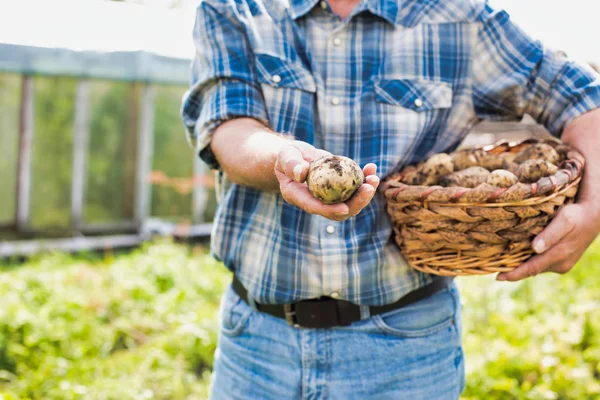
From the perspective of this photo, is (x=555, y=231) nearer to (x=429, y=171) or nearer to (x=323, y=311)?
(x=429, y=171)

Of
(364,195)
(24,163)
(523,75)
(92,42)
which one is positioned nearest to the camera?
(364,195)

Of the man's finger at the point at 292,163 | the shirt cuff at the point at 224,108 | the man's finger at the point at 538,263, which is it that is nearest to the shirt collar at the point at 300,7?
the shirt cuff at the point at 224,108

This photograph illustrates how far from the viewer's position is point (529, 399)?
345 centimetres

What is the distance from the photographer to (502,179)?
1836 mm

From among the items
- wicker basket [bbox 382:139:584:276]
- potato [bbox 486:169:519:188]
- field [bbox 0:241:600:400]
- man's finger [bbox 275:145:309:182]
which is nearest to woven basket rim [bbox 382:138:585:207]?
wicker basket [bbox 382:139:584:276]

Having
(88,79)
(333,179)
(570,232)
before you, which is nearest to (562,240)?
(570,232)

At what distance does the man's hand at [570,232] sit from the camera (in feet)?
5.80

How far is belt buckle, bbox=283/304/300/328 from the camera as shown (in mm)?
1888

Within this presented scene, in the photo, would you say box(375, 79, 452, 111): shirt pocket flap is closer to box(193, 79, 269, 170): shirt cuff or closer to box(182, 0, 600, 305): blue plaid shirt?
box(182, 0, 600, 305): blue plaid shirt

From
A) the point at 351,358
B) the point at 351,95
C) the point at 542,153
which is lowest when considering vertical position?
the point at 351,358

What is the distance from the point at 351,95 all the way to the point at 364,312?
2.30 ft

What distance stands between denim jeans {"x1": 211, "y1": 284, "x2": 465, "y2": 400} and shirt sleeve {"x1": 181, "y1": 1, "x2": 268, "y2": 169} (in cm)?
60

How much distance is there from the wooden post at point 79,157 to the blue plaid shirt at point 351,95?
722 centimetres

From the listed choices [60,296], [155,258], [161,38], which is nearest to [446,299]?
[60,296]
